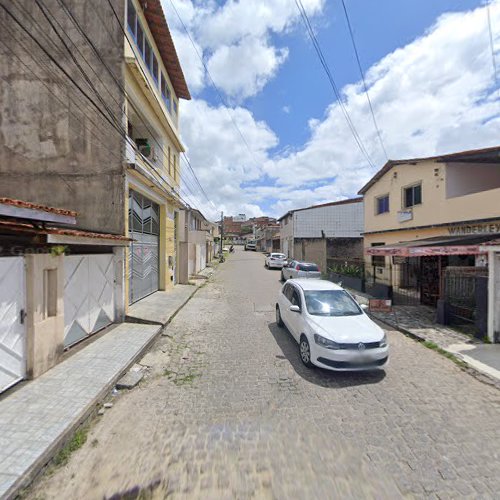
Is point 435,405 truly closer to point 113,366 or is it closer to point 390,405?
point 390,405

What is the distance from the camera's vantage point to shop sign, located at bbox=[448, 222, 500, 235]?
32.0 ft

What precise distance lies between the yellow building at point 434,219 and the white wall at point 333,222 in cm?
1204

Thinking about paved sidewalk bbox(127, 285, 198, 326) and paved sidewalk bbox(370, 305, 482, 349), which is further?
paved sidewalk bbox(127, 285, 198, 326)

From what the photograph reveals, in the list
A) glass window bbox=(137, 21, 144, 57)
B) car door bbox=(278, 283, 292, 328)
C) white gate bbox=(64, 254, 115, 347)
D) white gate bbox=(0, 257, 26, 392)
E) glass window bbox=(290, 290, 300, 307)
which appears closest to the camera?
white gate bbox=(0, 257, 26, 392)

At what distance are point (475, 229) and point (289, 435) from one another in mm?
10987

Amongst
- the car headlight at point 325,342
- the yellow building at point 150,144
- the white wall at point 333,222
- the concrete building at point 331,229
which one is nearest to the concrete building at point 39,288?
the yellow building at point 150,144

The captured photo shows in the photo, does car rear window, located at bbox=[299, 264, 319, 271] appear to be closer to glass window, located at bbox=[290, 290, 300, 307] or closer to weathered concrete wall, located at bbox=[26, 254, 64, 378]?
glass window, located at bbox=[290, 290, 300, 307]

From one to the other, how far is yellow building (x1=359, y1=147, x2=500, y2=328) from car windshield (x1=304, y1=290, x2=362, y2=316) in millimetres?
3574

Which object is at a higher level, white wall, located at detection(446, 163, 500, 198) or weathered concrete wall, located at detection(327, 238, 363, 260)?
white wall, located at detection(446, 163, 500, 198)

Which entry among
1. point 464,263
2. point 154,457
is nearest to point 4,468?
point 154,457

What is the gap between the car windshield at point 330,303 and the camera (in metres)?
6.03

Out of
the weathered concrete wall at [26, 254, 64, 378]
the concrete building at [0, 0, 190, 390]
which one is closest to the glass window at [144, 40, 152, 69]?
the concrete building at [0, 0, 190, 390]

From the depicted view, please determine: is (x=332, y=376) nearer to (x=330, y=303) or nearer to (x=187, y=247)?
(x=330, y=303)

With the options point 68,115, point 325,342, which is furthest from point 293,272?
point 68,115
